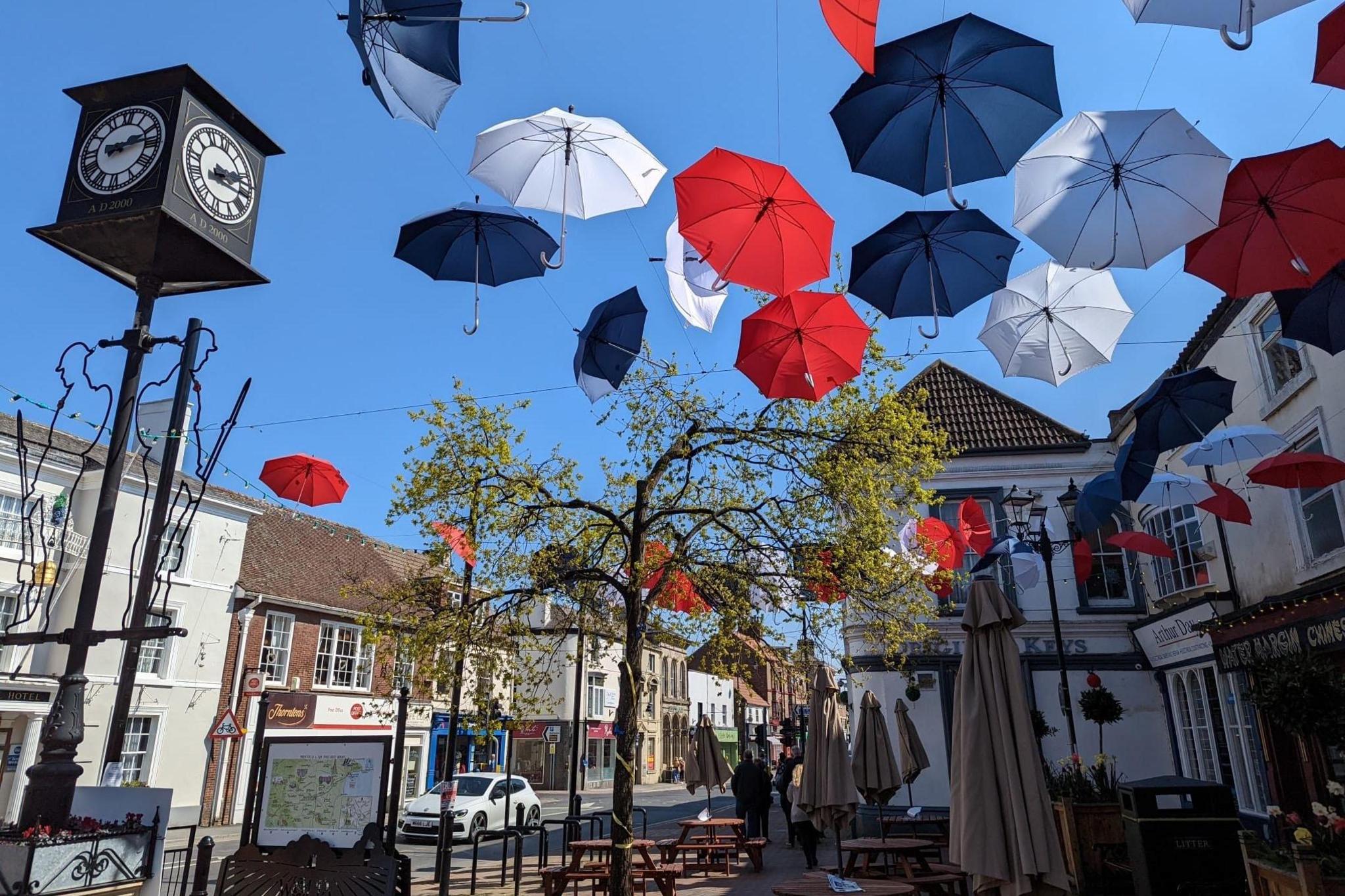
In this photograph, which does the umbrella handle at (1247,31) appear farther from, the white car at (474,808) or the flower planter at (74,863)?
the white car at (474,808)

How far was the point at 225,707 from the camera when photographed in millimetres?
25344

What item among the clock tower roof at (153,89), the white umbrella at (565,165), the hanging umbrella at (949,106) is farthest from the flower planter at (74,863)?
the hanging umbrella at (949,106)

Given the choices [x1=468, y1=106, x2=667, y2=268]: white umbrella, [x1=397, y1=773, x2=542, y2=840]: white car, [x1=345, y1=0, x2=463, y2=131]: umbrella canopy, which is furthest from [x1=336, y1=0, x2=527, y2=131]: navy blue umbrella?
[x1=397, y1=773, x2=542, y2=840]: white car

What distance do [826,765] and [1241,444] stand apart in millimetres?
7466

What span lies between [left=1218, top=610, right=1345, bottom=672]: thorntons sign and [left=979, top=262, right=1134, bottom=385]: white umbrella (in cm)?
401

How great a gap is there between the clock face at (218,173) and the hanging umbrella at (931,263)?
18.0 feet

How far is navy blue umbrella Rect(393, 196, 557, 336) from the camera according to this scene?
858 cm

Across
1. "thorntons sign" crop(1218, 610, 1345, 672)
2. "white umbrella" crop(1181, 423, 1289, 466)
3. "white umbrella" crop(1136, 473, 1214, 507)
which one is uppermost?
"white umbrella" crop(1181, 423, 1289, 466)

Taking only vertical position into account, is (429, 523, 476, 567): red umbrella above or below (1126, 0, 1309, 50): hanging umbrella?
below

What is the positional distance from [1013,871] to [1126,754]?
14.6m

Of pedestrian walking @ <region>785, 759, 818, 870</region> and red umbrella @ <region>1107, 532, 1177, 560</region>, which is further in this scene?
red umbrella @ <region>1107, 532, 1177, 560</region>

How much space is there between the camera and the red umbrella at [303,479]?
15266 millimetres

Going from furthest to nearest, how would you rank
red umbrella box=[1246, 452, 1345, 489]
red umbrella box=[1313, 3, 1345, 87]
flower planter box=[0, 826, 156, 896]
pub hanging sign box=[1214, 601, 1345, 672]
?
pub hanging sign box=[1214, 601, 1345, 672]
red umbrella box=[1246, 452, 1345, 489]
red umbrella box=[1313, 3, 1345, 87]
flower planter box=[0, 826, 156, 896]

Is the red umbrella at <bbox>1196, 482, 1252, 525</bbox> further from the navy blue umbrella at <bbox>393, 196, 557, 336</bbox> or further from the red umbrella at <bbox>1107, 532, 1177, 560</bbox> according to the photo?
the navy blue umbrella at <bbox>393, 196, 557, 336</bbox>
